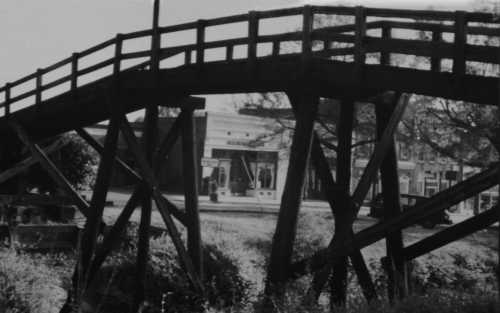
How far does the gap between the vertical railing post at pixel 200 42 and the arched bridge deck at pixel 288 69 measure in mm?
16

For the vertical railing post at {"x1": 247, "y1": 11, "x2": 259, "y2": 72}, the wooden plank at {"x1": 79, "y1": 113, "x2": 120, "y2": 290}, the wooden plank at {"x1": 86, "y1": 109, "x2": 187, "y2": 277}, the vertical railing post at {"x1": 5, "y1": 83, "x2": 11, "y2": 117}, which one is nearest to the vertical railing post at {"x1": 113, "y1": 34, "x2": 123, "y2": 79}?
the wooden plank at {"x1": 79, "y1": 113, "x2": 120, "y2": 290}

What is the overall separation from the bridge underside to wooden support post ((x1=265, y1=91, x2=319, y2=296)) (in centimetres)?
74

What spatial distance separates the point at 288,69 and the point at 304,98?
54 centimetres

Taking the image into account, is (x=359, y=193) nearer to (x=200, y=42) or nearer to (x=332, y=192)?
(x=332, y=192)

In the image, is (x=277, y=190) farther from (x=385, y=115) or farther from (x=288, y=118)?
(x=385, y=115)

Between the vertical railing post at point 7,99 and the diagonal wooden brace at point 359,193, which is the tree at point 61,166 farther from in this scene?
the diagonal wooden brace at point 359,193

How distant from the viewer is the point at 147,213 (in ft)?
33.2

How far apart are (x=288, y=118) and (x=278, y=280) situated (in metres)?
17.0

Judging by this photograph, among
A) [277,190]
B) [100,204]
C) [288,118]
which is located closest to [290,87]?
[100,204]

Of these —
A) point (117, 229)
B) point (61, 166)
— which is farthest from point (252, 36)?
point (61, 166)

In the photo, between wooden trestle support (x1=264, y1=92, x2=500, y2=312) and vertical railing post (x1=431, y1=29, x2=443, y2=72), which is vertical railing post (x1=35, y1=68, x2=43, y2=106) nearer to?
wooden trestle support (x1=264, y1=92, x2=500, y2=312)

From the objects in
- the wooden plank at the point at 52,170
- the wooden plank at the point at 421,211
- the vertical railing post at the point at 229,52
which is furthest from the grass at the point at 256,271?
the vertical railing post at the point at 229,52

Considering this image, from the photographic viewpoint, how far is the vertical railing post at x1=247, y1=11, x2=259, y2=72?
8.73 m

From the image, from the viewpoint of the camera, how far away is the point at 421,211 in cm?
738
